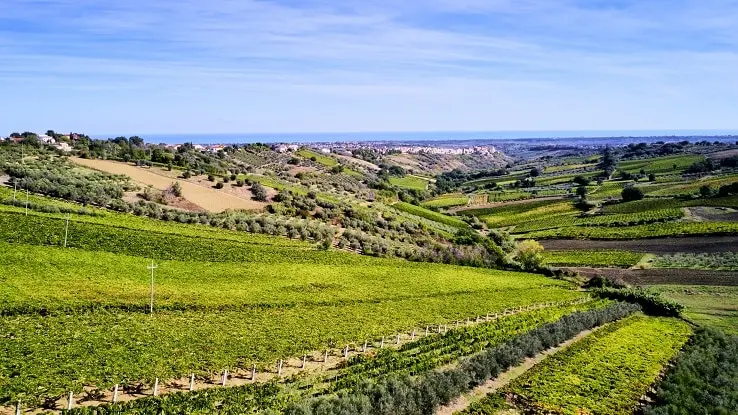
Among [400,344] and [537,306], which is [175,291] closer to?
[400,344]

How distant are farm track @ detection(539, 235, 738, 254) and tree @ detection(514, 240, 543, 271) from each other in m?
→ 10.5

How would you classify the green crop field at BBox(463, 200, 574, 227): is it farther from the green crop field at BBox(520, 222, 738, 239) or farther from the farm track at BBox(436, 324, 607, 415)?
the farm track at BBox(436, 324, 607, 415)

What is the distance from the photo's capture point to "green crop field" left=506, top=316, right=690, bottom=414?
29047 mm

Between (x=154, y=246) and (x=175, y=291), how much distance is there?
10.7 m

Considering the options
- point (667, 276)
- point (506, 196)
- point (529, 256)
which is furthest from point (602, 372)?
point (506, 196)

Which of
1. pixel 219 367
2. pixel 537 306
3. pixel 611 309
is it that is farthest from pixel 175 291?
pixel 611 309

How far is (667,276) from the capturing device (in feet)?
232

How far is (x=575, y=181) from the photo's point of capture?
186m

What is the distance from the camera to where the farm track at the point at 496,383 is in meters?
26.5

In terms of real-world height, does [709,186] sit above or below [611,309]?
above

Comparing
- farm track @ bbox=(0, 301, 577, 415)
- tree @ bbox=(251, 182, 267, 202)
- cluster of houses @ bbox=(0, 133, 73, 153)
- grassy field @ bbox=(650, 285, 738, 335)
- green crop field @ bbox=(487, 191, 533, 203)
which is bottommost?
grassy field @ bbox=(650, 285, 738, 335)

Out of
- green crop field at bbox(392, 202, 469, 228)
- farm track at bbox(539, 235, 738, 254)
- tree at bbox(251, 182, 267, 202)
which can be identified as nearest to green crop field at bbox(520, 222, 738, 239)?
farm track at bbox(539, 235, 738, 254)

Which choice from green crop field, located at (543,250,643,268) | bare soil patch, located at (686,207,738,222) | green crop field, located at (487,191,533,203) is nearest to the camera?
green crop field, located at (543,250,643,268)

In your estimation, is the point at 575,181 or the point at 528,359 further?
the point at 575,181
